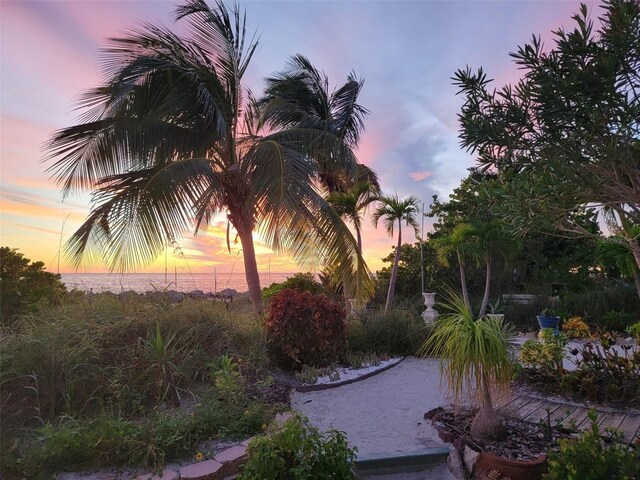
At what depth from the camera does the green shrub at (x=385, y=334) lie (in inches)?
292

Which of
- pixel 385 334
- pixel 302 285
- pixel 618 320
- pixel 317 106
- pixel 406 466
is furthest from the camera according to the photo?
pixel 317 106

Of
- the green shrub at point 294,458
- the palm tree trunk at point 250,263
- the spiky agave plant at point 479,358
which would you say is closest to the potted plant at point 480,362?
the spiky agave plant at point 479,358

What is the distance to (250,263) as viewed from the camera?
852 centimetres

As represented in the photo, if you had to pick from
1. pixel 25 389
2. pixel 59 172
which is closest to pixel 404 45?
pixel 59 172

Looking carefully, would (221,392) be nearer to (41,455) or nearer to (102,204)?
(41,455)

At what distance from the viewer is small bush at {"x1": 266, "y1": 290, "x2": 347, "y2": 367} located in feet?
19.8

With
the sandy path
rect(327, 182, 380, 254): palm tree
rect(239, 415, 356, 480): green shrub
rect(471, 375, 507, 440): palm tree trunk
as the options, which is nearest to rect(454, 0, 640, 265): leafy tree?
rect(471, 375, 507, 440): palm tree trunk

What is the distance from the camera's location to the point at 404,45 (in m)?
6.83

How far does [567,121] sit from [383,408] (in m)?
3.62

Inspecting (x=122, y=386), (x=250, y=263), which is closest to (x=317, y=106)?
(x=250, y=263)

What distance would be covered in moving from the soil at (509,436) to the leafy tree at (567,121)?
1781 mm

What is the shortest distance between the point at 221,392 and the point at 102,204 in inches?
166

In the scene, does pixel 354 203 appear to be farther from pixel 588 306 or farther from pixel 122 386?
pixel 122 386

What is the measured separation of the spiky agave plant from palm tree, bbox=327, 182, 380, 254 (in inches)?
280
